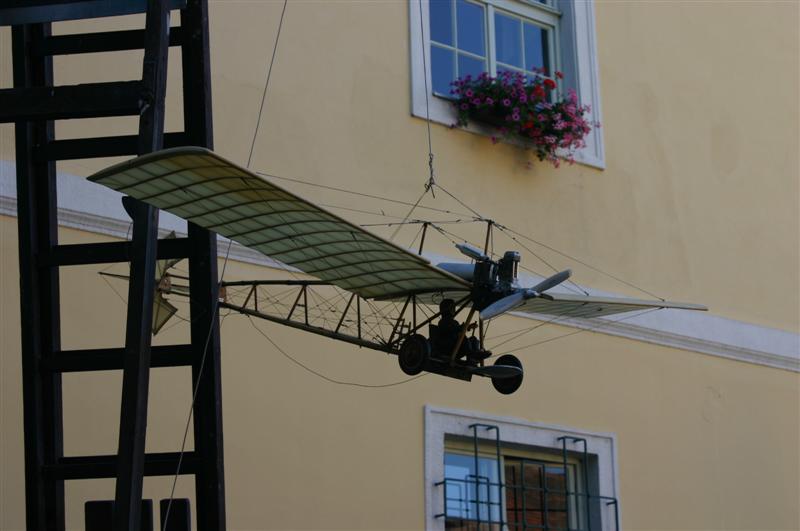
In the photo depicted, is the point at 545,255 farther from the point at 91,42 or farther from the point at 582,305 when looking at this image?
the point at 91,42

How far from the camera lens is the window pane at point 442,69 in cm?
938

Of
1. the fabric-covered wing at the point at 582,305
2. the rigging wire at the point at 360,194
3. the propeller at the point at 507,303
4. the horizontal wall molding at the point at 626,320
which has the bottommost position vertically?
Result: the propeller at the point at 507,303

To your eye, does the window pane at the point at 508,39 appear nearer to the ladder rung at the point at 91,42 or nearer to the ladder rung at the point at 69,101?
the ladder rung at the point at 91,42

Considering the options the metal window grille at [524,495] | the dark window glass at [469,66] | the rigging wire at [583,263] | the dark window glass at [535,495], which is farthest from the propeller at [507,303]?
the dark window glass at [469,66]

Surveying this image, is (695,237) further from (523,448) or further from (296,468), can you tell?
(296,468)

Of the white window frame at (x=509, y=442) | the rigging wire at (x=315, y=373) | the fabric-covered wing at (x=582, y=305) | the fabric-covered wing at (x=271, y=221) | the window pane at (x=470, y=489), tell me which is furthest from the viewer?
the window pane at (x=470, y=489)

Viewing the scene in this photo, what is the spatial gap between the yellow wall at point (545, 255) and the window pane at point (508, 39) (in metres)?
0.57

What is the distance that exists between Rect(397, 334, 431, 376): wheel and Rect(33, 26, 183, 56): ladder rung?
154 centimetres

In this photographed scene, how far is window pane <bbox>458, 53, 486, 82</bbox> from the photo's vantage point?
9.66m

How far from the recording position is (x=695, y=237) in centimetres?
1036

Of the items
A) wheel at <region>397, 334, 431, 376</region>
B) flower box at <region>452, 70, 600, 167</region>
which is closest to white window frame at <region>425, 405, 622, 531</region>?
flower box at <region>452, 70, 600, 167</region>

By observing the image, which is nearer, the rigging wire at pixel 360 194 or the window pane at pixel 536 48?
the rigging wire at pixel 360 194

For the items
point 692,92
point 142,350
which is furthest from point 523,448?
point 142,350

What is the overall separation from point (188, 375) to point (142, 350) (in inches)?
115
